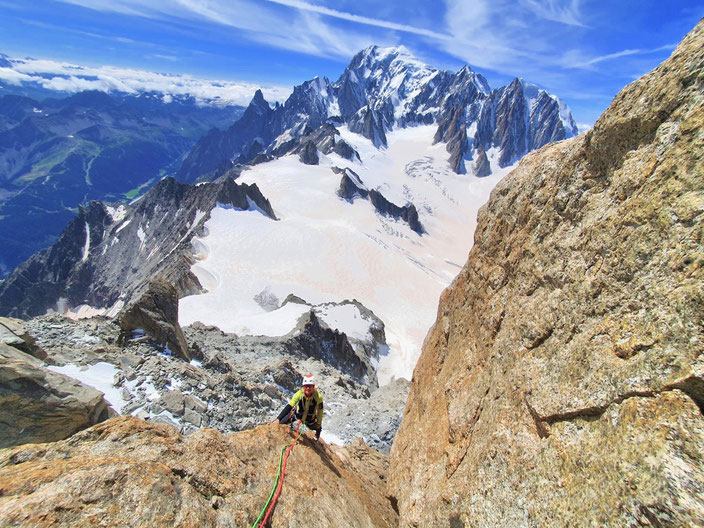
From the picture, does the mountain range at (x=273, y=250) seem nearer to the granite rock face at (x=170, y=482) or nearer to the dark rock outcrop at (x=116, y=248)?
the dark rock outcrop at (x=116, y=248)

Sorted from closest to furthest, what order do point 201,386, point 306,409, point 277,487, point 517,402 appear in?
point 517,402 < point 277,487 < point 306,409 < point 201,386

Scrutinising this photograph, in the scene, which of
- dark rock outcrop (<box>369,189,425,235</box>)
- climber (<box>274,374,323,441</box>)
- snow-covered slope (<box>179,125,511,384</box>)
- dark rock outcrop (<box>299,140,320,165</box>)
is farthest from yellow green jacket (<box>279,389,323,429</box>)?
dark rock outcrop (<box>299,140,320,165</box>)

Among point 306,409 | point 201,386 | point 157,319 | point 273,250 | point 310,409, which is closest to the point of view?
point 306,409

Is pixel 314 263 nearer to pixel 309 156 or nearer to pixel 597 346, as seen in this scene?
pixel 597 346

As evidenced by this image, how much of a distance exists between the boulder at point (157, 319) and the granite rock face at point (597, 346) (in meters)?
12.4

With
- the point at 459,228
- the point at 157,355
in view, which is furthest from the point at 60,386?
the point at 459,228

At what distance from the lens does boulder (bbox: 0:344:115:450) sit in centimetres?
696

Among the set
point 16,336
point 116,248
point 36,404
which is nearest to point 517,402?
point 36,404

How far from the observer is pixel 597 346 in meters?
4.16

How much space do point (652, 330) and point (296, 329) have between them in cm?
2642

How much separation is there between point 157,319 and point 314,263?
121ft

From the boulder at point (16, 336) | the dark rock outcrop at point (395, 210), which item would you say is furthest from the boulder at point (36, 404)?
the dark rock outcrop at point (395, 210)

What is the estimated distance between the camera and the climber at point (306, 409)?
789 centimetres

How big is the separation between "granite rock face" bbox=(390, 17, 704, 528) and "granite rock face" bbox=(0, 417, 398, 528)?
6.06 ft
